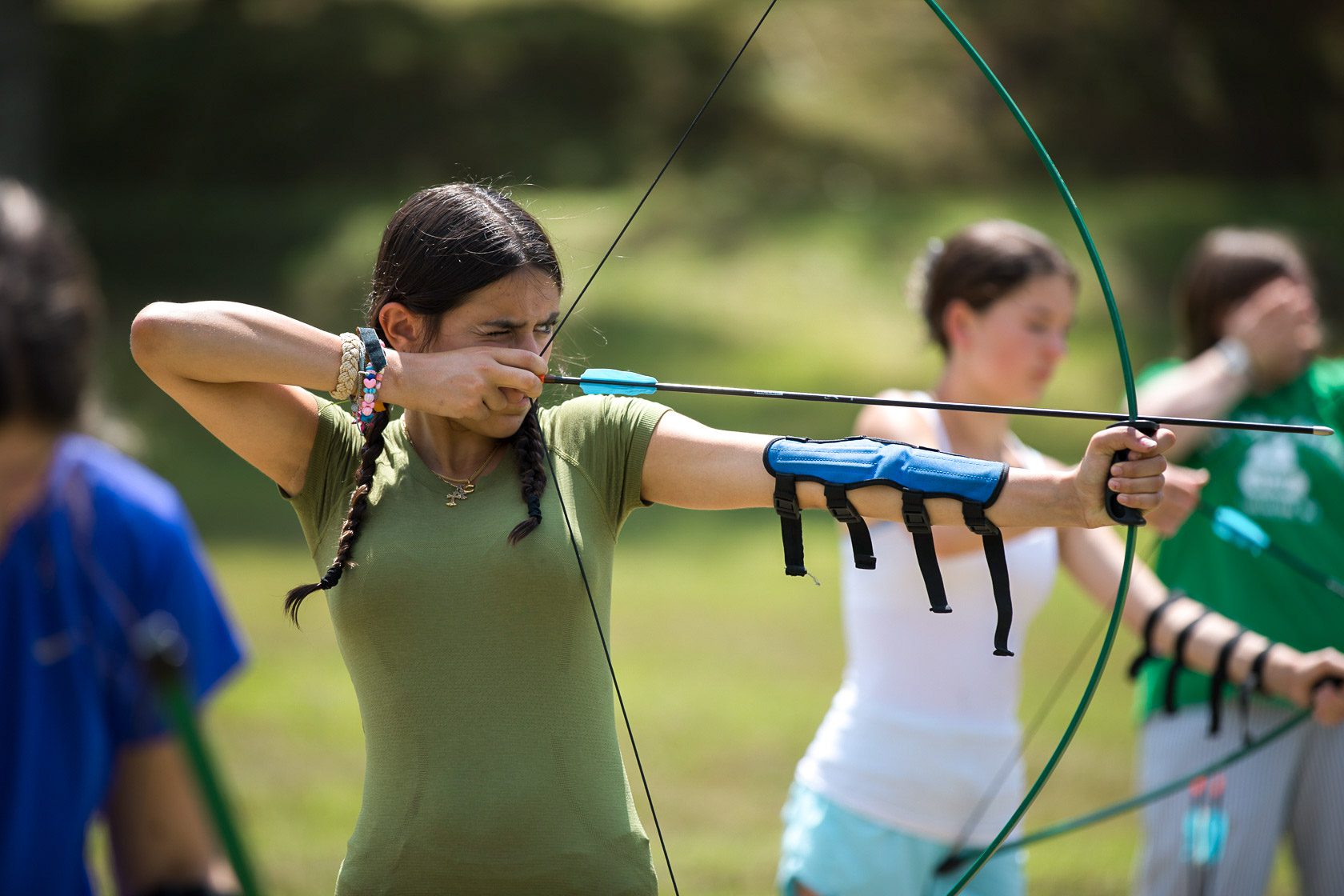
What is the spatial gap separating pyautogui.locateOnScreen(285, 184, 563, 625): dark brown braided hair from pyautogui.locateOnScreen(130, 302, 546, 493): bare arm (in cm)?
7

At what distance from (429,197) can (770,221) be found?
34.6 ft

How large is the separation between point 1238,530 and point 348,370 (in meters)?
1.77

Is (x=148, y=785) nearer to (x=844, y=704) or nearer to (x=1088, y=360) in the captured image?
(x=844, y=704)

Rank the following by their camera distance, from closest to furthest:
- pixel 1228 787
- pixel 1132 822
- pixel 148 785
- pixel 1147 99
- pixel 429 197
→ pixel 148 785 → pixel 429 197 → pixel 1228 787 → pixel 1132 822 → pixel 1147 99

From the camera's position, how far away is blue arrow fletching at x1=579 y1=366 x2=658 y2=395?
1.86m

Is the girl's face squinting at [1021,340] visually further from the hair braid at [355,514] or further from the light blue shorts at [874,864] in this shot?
the hair braid at [355,514]

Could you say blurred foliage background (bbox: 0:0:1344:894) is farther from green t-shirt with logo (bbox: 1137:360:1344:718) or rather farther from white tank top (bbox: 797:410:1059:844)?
white tank top (bbox: 797:410:1059:844)

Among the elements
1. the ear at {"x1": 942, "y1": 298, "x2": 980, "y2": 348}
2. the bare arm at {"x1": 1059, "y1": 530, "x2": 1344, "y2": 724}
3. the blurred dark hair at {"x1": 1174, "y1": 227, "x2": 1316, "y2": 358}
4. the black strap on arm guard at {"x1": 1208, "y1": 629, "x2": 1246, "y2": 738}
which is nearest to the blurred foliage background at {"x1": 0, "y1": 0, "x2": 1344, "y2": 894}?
the blurred dark hair at {"x1": 1174, "y1": 227, "x2": 1316, "y2": 358}

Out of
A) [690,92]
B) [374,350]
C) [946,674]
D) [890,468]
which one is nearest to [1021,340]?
[946,674]

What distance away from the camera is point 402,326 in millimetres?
1829

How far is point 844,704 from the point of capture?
240cm

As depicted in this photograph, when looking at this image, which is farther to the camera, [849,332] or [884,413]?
[849,332]

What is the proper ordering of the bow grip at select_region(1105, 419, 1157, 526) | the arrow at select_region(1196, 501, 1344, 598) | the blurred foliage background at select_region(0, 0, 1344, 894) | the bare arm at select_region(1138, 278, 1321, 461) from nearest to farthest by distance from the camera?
the bow grip at select_region(1105, 419, 1157, 526)
the arrow at select_region(1196, 501, 1344, 598)
the bare arm at select_region(1138, 278, 1321, 461)
the blurred foliage background at select_region(0, 0, 1344, 894)

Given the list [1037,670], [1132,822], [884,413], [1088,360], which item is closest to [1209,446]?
[884,413]
